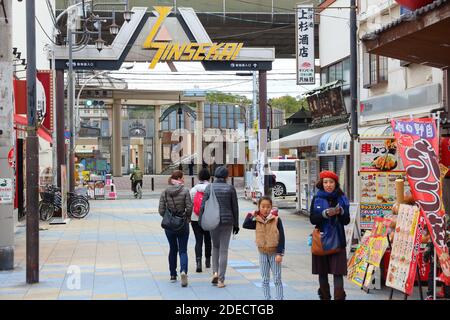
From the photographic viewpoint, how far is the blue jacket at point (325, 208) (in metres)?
8.09

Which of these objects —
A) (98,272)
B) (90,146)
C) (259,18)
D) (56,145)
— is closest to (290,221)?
(56,145)

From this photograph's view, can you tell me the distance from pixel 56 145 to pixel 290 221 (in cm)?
937

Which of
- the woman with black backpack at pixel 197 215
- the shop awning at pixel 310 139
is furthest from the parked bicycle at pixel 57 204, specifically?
the woman with black backpack at pixel 197 215

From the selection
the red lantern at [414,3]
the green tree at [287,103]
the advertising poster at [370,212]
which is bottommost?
the advertising poster at [370,212]

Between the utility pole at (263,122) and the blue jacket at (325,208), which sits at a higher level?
the utility pole at (263,122)

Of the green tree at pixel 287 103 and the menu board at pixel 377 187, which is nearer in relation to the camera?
the menu board at pixel 377 187

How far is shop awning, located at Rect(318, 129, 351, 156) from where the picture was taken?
59.0ft

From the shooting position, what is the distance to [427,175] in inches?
315

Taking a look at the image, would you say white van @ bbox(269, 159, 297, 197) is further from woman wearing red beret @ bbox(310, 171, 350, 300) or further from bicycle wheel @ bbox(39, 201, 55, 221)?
woman wearing red beret @ bbox(310, 171, 350, 300)

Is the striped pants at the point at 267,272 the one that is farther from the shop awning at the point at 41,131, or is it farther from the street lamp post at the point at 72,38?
the street lamp post at the point at 72,38

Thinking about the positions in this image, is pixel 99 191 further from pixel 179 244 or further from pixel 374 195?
pixel 179 244

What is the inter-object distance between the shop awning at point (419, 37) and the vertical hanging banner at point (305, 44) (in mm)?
9339

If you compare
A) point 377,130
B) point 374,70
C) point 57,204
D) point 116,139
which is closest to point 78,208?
point 57,204

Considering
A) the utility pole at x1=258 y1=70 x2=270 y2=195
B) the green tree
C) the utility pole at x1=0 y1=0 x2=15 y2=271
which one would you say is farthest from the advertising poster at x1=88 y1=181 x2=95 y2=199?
the green tree
